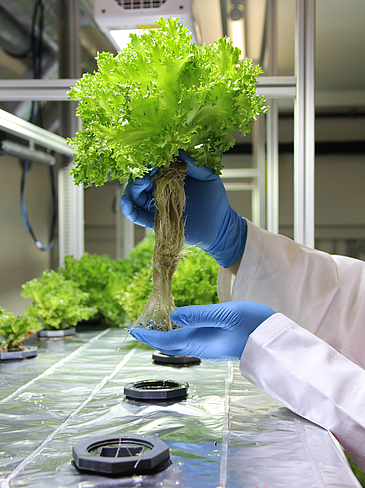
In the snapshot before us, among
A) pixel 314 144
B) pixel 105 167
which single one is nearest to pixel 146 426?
pixel 105 167

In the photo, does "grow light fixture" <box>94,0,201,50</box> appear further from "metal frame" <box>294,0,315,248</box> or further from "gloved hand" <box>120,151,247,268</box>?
"gloved hand" <box>120,151,247,268</box>

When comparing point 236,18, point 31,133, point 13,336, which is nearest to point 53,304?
point 13,336

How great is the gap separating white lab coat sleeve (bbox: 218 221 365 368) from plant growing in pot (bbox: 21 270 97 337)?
75 cm

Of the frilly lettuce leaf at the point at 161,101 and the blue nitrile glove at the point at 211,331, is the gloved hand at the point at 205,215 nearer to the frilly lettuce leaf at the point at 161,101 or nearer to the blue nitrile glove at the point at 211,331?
the frilly lettuce leaf at the point at 161,101

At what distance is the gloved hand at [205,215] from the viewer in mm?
1056

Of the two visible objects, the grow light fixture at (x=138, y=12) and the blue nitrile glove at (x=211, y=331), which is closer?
the blue nitrile glove at (x=211, y=331)

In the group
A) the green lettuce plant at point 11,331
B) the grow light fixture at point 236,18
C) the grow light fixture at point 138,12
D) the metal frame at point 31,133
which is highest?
the grow light fixture at point 236,18

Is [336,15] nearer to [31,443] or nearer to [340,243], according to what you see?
[340,243]

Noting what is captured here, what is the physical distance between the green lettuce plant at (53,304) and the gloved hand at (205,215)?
2.15 ft

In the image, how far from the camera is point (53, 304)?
162 centimetres

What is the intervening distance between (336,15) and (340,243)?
89cm

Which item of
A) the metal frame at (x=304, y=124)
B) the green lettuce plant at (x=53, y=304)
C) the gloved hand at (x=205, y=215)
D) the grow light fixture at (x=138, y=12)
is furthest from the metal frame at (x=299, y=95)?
the green lettuce plant at (x=53, y=304)

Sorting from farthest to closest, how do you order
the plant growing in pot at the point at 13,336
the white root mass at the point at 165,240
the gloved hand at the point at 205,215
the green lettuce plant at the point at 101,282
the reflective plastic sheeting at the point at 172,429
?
1. the green lettuce plant at the point at 101,282
2. the plant growing in pot at the point at 13,336
3. the gloved hand at the point at 205,215
4. the white root mass at the point at 165,240
5. the reflective plastic sheeting at the point at 172,429

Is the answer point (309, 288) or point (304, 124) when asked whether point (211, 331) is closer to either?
point (309, 288)
